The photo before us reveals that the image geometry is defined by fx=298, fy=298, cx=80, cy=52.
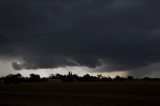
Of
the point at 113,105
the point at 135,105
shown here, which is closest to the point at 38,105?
the point at 113,105

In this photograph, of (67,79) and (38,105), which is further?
(67,79)

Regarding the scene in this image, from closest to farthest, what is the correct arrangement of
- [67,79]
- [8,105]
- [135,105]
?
[135,105], [8,105], [67,79]

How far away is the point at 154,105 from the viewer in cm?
3566

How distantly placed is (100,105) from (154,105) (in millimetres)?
6443

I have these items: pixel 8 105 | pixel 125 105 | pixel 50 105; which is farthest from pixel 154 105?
pixel 8 105

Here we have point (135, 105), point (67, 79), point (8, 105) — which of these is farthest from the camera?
point (67, 79)

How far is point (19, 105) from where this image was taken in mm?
37312

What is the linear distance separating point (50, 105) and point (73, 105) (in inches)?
115

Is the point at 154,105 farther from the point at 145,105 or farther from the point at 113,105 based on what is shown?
the point at 113,105

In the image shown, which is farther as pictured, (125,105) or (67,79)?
(67,79)

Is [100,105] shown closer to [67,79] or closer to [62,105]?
[62,105]

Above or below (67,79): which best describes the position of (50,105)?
below

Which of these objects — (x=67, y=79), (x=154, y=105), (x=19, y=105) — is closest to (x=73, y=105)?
(x=19, y=105)

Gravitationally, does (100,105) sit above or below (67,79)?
below
